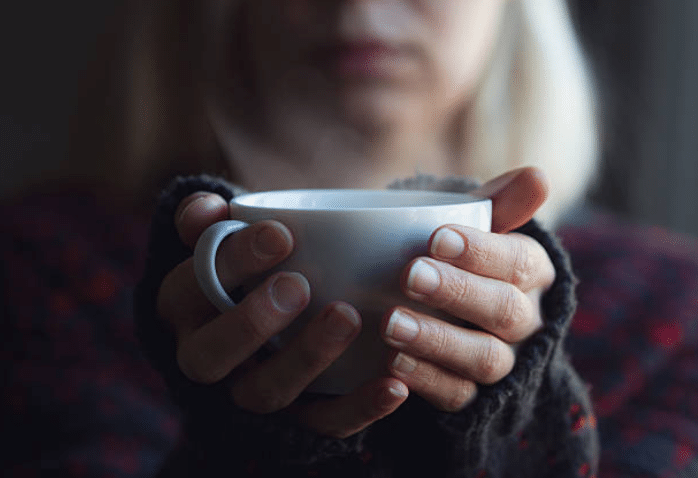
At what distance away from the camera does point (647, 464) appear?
2.28 feet

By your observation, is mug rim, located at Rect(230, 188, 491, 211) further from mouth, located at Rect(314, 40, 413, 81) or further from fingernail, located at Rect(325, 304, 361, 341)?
mouth, located at Rect(314, 40, 413, 81)

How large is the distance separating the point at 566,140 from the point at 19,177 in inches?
47.1

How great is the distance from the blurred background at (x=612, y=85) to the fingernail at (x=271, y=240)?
3.90 feet

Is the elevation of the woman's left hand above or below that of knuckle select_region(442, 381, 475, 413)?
above

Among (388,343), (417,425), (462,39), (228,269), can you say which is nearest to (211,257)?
(228,269)

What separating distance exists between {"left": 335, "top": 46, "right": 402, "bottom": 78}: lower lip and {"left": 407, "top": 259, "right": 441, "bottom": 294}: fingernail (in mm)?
588

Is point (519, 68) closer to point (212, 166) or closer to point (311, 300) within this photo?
point (212, 166)

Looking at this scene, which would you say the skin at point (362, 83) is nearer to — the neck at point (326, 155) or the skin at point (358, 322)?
the neck at point (326, 155)

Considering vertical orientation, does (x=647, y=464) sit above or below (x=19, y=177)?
below

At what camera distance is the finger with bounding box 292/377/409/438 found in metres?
0.38

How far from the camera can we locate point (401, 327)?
1.21ft

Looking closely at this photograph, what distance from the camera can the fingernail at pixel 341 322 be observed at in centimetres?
36

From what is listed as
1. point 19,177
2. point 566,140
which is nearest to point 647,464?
point 566,140

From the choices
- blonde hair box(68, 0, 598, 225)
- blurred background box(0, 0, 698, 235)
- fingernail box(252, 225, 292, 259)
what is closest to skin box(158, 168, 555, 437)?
fingernail box(252, 225, 292, 259)
